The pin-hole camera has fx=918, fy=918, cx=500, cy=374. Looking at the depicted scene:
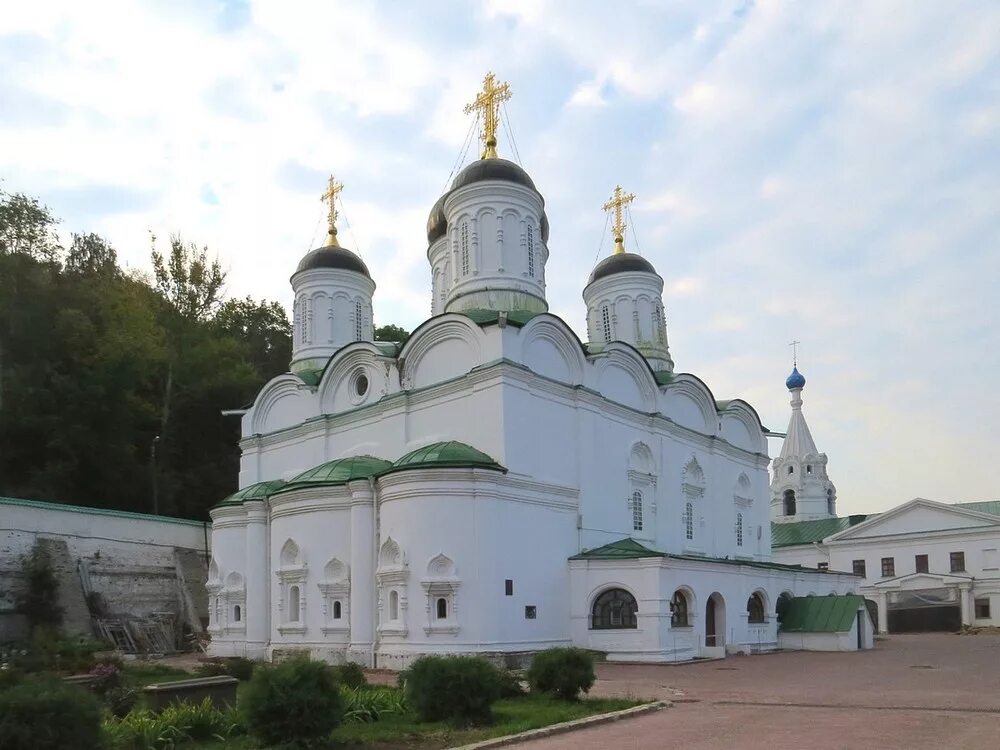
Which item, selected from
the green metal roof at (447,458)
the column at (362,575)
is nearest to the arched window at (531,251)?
the green metal roof at (447,458)

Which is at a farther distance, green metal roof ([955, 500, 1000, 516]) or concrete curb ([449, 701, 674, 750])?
green metal roof ([955, 500, 1000, 516])

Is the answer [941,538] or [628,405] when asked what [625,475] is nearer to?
[628,405]

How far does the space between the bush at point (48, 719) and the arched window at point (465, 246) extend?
1504 centimetres

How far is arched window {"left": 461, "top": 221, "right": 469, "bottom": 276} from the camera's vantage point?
20.5 meters

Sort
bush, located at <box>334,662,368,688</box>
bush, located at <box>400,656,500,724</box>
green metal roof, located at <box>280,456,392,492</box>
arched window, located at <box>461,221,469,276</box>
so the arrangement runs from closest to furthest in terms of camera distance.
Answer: bush, located at <box>400,656,500,724</box> < bush, located at <box>334,662,368,688</box> < green metal roof, located at <box>280,456,392,492</box> < arched window, located at <box>461,221,469,276</box>

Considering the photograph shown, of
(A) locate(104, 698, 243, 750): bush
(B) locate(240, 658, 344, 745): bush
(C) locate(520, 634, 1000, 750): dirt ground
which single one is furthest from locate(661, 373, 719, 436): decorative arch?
(B) locate(240, 658, 344, 745): bush

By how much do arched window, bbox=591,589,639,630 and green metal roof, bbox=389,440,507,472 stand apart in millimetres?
3385

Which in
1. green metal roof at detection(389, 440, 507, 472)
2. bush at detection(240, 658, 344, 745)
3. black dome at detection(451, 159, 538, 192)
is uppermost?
black dome at detection(451, 159, 538, 192)

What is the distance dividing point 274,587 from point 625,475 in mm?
7774

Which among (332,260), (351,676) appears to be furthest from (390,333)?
(351,676)

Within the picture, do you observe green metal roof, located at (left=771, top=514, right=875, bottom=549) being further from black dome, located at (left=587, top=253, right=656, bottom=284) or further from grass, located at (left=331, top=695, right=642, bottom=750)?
grass, located at (left=331, top=695, right=642, bottom=750)

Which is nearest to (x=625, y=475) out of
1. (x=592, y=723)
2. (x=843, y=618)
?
(x=843, y=618)

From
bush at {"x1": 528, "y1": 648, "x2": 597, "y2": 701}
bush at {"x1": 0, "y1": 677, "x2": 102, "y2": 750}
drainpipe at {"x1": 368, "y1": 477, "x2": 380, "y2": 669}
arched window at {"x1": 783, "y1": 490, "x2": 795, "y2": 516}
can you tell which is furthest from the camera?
arched window at {"x1": 783, "y1": 490, "x2": 795, "y2": 516}

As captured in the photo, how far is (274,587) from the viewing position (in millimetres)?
18578
